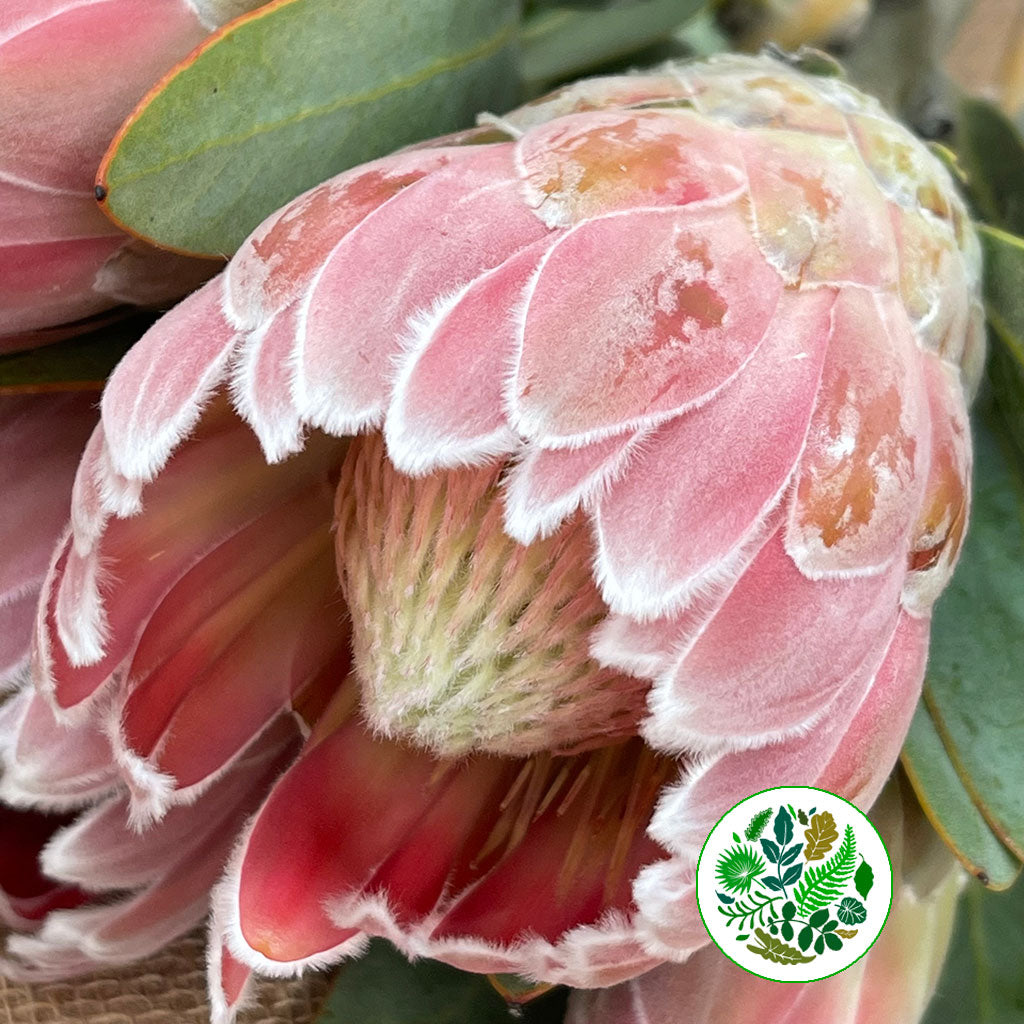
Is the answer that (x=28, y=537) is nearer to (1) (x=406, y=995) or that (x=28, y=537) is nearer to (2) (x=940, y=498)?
(1) (x=406, y=995)

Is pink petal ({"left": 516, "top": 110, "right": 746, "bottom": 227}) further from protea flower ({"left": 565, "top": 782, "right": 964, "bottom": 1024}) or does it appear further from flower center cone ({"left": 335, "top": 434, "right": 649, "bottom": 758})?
protea flower ({"left": 565, "top": 782, "right": 964, "bottom": 1024})

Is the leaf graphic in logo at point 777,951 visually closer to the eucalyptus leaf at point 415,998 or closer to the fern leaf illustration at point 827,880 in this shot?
the fern leaf illustration at point 827,880

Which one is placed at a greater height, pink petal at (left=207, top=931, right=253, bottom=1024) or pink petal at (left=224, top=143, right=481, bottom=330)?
pink petal at (left=224, top=143, right=481, bottom=330)

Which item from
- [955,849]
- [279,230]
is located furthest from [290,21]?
[955,849]

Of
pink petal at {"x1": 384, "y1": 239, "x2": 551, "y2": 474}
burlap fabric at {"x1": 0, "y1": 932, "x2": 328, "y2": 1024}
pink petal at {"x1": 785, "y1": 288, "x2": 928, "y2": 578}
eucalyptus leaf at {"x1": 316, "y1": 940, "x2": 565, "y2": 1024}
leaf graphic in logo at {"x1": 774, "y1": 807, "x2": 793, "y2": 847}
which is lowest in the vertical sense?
eucalyptus leaf at {"x1": 316, "y1": 940, "x2": 565, "y2": 1024}

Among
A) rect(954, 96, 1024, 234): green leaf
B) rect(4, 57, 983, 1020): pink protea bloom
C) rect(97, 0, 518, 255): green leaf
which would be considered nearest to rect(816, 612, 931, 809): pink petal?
rect(4, 57, 983, 1020): pink protea bloom

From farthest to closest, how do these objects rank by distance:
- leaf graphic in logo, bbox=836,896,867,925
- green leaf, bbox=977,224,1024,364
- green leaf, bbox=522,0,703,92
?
green leaf, bbox=522,0,703,92
green leaf, bbox=977,224,1024,364
leaf graphic in logo, bbox=836,896,867,925

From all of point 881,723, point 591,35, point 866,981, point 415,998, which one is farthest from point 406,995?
point 591,35
